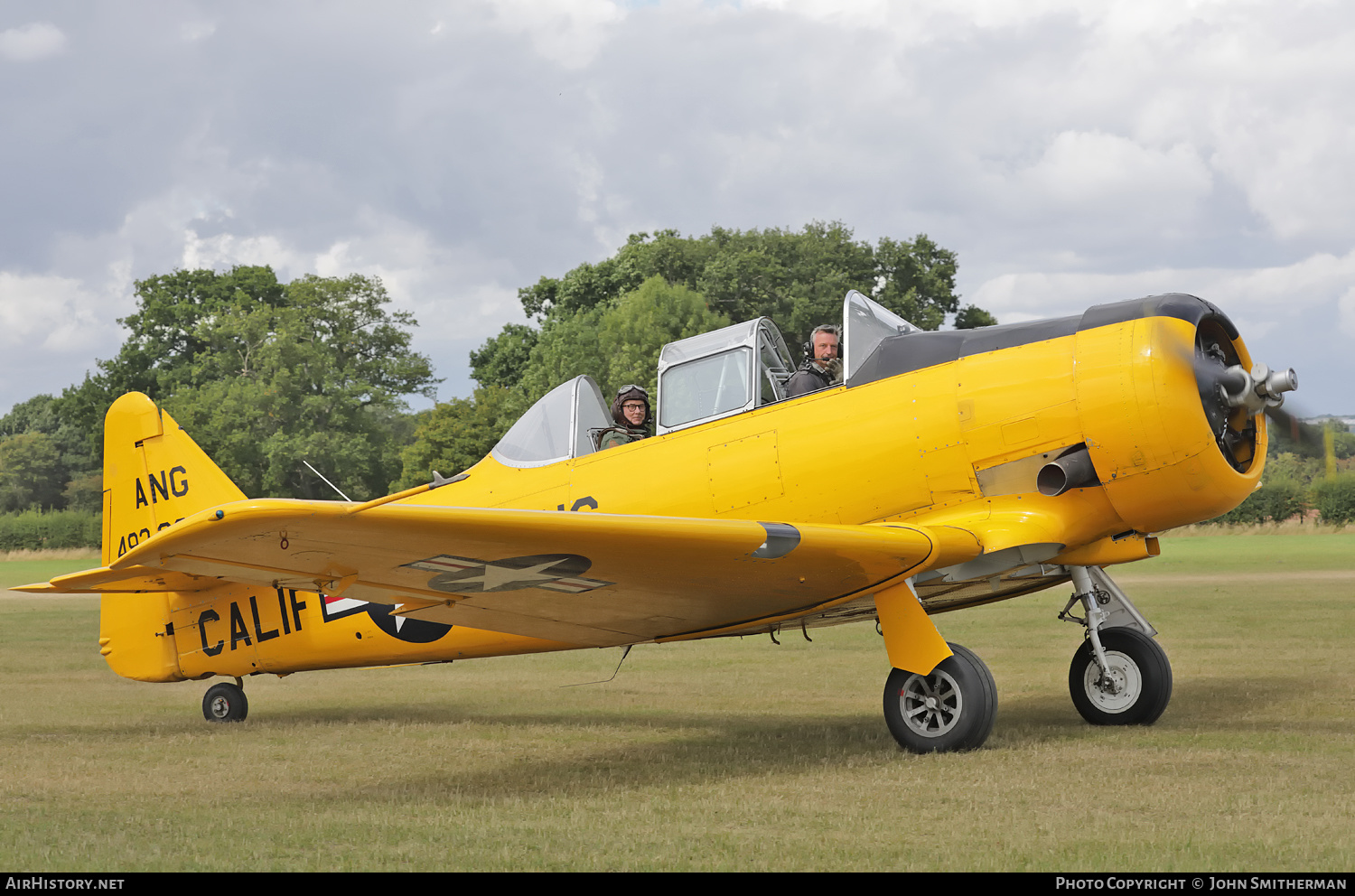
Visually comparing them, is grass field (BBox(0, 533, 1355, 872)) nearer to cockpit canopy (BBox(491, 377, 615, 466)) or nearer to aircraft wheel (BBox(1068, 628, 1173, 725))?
aircraft wheel (BBox(1068, 628, 1173, 725))

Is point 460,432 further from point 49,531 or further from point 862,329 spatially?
point 862,329

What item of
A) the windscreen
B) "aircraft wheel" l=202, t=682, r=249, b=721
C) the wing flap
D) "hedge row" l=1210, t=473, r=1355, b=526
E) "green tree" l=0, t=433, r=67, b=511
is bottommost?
"hedge row" l=1210, t=473, r=1355, b=526

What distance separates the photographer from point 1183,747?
6797 mm

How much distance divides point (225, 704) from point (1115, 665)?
6721 millimetres

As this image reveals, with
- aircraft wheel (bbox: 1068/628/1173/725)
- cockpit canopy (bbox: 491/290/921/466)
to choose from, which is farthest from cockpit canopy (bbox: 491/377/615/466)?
aircraft wheel (bbox: 1068/628/1173/725)

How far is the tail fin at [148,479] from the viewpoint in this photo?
31.6 feet

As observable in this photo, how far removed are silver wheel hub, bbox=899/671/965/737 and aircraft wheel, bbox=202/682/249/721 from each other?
549cm

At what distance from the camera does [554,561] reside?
602 centimetres

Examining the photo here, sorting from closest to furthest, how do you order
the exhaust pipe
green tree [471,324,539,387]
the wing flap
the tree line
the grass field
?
the grass field
the wing flap
the exhaust pipe
the tree line
green tree [471,324,539,387]

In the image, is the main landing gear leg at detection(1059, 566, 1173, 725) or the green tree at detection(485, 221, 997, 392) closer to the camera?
the main landing gear leg at detection(1059, 566, 1173, 725)

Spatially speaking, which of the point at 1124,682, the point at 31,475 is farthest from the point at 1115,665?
the point at 31,475

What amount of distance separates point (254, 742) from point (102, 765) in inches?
46.2

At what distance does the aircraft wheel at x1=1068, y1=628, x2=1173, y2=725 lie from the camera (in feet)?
25.4

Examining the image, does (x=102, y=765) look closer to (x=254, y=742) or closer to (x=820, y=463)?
(x=254, y=742)
